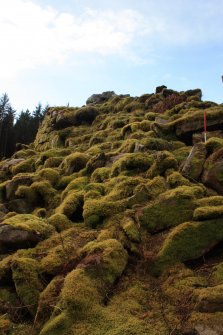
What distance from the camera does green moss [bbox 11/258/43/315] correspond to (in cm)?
984

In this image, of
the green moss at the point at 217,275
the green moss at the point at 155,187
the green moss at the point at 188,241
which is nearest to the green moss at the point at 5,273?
the green moss at the point at 188,241

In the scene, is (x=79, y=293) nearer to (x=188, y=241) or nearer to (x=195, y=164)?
(x=188, y=241)

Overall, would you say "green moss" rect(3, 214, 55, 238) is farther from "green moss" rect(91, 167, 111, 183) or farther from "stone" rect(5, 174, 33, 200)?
"stone" rect(5, 174, 33, 200)

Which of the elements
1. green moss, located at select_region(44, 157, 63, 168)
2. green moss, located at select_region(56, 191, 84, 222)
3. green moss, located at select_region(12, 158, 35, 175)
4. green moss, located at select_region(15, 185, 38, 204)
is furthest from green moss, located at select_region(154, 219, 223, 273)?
green moss, located at select_region(12, 158, 35, 175)

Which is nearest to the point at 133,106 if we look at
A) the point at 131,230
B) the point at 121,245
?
the point at 131,230

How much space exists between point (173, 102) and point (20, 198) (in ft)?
50.1

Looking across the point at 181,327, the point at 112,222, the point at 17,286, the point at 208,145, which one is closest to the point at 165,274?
the point at 181,327

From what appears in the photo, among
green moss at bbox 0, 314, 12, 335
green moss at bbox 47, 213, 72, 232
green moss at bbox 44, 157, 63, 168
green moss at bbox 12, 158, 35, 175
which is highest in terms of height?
green moss at bbox 44, 157, 63, 168

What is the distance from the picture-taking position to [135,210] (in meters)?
12.9

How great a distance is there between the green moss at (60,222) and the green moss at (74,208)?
1.29 ft

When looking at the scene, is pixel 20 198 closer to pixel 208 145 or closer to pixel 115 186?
pixel 115 186

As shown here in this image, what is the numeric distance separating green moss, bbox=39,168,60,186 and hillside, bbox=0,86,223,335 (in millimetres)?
58

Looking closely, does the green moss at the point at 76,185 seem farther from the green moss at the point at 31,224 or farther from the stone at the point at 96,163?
the green moss at the point at 31,224

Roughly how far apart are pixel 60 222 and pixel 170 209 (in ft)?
13.5
